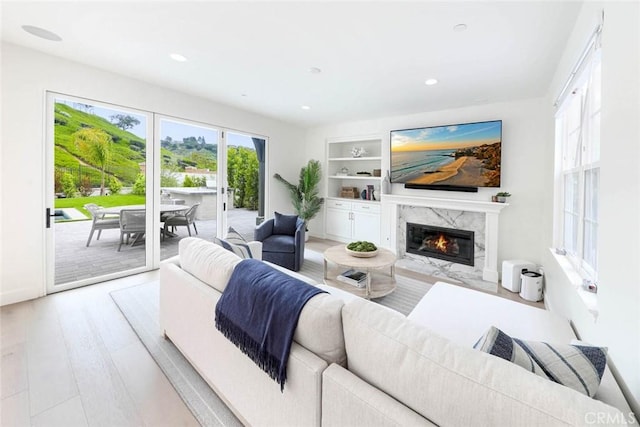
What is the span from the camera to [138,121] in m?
3.59

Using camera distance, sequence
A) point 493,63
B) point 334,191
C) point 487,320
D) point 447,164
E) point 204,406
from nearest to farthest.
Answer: point 204,406
point 487,320
point 493,63
point 447,164
point 334,191

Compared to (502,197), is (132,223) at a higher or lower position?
lower

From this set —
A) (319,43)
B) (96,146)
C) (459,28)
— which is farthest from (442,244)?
(96,146)

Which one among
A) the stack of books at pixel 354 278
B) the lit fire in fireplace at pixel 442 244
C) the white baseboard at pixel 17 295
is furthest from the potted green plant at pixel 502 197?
the white baseboard at pixel 17 295

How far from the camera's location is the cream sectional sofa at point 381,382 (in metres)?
0.67

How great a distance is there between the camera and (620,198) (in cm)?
118

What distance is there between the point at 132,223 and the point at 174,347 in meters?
2.28

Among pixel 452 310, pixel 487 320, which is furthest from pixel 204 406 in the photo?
pixel 487 320

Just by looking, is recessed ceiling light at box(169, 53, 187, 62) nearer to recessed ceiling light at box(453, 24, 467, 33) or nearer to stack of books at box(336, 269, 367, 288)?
recessed ceiling light at box(453, 24, 467, 33)

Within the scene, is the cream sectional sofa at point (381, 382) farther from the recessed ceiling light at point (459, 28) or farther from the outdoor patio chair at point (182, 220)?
the outdoor patio chair at point (182, 220)

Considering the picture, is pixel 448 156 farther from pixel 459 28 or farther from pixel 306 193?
pixel 306 193

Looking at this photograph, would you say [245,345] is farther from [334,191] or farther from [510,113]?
[334,191]

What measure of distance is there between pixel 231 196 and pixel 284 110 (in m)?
1.74

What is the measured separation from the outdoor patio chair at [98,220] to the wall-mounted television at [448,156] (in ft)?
13.9
